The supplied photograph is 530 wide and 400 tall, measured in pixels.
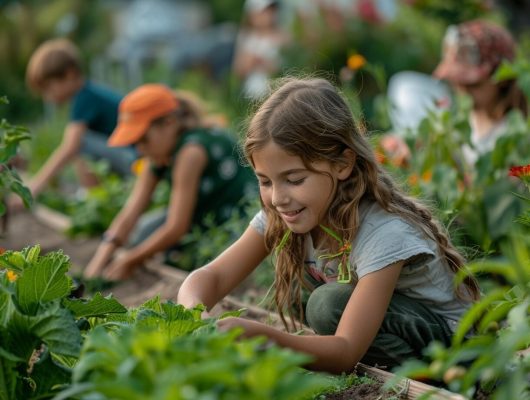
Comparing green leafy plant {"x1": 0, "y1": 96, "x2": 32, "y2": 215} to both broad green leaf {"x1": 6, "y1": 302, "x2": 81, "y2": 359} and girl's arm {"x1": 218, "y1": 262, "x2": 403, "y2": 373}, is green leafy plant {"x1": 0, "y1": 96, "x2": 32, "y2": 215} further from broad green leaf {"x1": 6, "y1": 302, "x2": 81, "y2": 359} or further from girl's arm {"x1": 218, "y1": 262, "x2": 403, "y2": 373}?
girl's arm {"x1": 218, "y1": 262, "x2": 403, "y2": 373}

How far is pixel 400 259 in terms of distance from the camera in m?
2.32

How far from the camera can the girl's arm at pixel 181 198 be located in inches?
166

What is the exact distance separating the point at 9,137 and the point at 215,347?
136 cm

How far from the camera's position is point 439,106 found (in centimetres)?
390

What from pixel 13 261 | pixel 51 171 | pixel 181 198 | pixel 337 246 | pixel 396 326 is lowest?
pixel 51 171

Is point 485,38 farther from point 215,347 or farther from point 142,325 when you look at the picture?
point 215,347

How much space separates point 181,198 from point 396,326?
189 centimetres

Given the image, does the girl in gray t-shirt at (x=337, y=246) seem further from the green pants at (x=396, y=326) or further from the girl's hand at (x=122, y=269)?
the girl's hand at (x=122, y=269)

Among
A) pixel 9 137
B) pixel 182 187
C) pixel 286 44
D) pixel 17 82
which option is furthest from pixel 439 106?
pixel 17 82

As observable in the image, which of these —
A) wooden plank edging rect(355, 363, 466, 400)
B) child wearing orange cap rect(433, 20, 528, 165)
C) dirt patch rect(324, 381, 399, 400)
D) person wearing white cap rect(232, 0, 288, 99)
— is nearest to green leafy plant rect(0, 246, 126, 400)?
dirt patch rect(324, 381, 399, 400)

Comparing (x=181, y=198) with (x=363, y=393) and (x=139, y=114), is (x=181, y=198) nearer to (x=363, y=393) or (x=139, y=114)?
(x=139, y=114)

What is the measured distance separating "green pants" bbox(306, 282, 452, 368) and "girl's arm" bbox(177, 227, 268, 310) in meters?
0.23

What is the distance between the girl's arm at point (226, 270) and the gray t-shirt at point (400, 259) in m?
0.05

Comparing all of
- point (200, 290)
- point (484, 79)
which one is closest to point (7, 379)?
point (200, 290)
